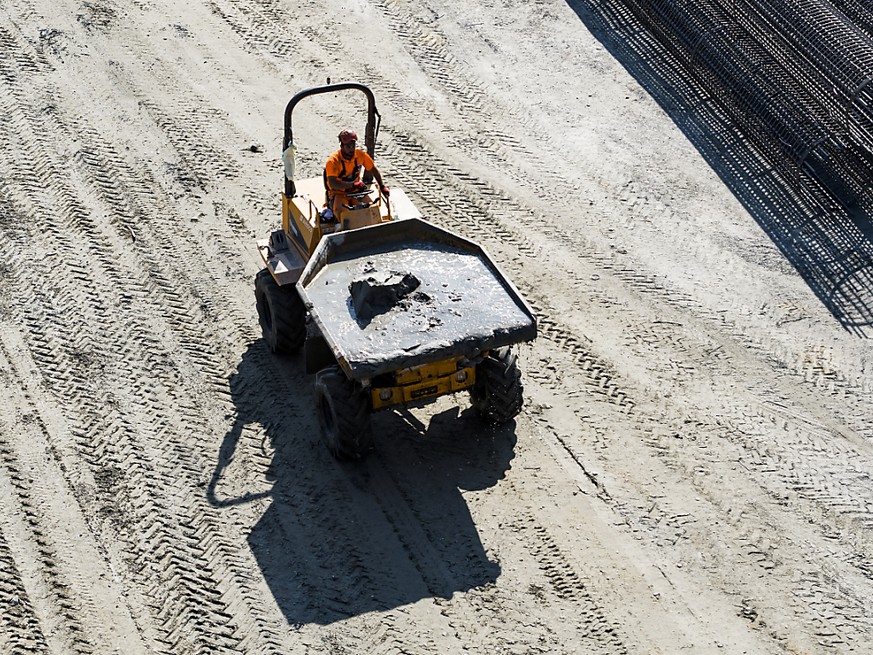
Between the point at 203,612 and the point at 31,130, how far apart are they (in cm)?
771

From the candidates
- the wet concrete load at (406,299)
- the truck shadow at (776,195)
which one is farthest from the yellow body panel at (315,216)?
the truck shadow at (776,195)

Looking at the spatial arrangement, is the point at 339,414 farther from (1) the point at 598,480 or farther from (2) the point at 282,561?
(1) the point at 598,480

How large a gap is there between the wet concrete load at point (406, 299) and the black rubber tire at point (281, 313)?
0.76m

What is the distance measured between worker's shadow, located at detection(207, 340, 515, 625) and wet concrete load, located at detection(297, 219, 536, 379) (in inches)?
48.5

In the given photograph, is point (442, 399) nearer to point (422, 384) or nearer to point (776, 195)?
point (422, 384)

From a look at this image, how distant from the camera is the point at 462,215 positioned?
13.4m

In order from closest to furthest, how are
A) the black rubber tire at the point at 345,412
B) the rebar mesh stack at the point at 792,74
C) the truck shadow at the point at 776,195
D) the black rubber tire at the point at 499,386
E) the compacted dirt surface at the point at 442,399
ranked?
1. the compacted dirt surface at the point at 442,399
2. the black rubber tire at the point at 345,412
3. the black rubber tire at the point at 499,386
4. the truck shadow at the point at 776,195
5. the rebar mesh stack at the point at 792,74

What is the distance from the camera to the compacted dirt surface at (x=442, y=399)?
906 centimetres

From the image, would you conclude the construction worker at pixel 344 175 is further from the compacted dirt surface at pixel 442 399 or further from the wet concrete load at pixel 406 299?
the compacted dirt surface at pixel 442 399

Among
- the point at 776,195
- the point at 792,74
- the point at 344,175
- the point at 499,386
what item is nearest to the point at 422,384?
the point at 499,386

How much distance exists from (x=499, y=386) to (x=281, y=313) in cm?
221

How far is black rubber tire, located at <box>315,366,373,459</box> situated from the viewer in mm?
9734

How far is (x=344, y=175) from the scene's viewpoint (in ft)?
36.1

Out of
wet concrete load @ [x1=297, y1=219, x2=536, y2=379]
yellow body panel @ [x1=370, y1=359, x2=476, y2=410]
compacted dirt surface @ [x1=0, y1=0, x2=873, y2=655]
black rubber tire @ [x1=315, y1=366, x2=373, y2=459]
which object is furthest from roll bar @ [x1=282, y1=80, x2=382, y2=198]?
yellow body panel @ [x1=370, y1=359, x2=476, y2=410]
